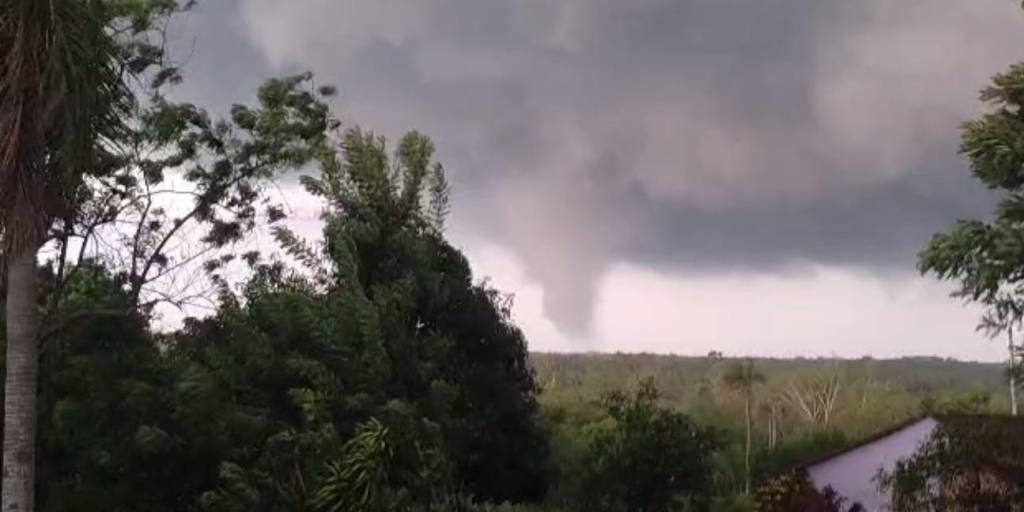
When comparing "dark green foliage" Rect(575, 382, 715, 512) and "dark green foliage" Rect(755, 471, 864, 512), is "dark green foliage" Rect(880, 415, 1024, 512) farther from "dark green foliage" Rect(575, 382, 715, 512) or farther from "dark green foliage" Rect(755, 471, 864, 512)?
"dark green foliage" Rect(575, 382, 715, 512)

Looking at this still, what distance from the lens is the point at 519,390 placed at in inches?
1004

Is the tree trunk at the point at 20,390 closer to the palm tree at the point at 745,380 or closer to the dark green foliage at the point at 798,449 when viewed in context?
the dark green foliage at the point at 798,449

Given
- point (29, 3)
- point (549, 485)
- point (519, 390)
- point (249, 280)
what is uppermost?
point (29, 3)

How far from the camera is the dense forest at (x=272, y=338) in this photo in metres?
13.9

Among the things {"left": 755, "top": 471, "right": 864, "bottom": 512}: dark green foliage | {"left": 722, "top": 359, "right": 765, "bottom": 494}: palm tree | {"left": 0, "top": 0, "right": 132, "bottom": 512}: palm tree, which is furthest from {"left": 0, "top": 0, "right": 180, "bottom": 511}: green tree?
{"left": 722, "top": 359, "right": 765, "bottom": 494}: palm tree

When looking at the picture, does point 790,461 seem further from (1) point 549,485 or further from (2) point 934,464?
(2) point 934,464

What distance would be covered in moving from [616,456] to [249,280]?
802 centimetres

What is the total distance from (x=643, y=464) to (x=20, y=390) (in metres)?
14.5

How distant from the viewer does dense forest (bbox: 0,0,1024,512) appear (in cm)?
1392

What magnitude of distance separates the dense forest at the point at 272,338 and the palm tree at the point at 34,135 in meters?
0.02

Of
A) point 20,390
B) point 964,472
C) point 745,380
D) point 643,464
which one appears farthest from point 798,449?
point 20,390

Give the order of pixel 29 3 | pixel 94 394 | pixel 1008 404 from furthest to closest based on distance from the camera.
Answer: pixel 1008 404 → pixel 94 394 → pixel 29 3

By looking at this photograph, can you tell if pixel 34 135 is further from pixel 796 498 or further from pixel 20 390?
pixel 796 498

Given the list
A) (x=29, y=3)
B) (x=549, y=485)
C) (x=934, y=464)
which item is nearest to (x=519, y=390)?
(x=549, y=485)
